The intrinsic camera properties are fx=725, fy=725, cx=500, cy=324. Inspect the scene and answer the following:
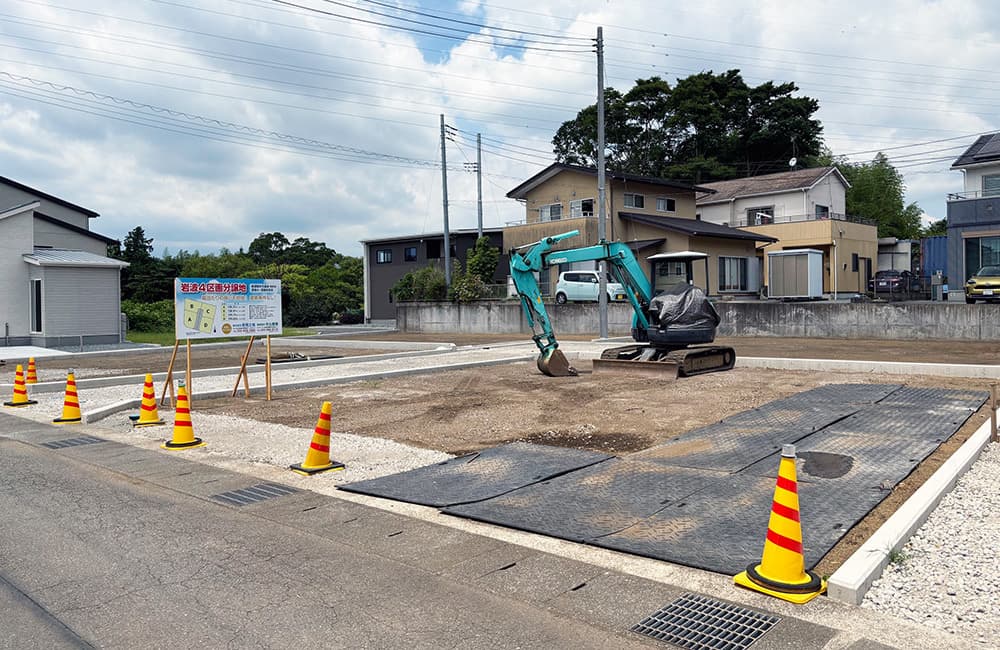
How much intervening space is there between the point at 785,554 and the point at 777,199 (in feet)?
133

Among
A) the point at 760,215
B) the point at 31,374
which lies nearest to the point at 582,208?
the point at 760,215

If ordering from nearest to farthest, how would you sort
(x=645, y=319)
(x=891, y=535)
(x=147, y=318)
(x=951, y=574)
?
(x=951, y=574) < (x=891, y=535) < (x=645, y=319) < (x=147, y=318)

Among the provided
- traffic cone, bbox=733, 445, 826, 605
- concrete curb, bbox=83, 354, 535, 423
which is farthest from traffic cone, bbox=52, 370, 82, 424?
traffic cone, bbox=733, 445, 826, 605

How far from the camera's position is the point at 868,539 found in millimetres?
5191

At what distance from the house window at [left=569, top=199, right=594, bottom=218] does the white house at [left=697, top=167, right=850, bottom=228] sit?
938 centimetres

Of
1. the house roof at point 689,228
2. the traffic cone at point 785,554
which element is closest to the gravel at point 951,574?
the traffic cone at point 785,554

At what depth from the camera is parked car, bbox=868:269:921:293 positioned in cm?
3566

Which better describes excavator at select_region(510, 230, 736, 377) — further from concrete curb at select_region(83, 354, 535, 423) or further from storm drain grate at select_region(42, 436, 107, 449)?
storm drain grate at select_region(42, 436, 107, 449)

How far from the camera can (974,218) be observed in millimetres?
31359

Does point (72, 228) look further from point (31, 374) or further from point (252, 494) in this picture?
point (252, 494)

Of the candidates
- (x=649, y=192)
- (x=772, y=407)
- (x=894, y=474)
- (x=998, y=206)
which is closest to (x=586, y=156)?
(x=649, y=192)

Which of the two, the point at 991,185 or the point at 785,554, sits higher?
the point at 991,185

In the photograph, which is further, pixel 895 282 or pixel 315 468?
pixel 895 282

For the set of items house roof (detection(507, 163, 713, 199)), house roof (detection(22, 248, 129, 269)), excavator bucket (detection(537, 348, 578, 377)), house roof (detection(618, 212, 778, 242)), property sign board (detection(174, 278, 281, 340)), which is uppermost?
house roof (detection(507, 163, 713, 199))
